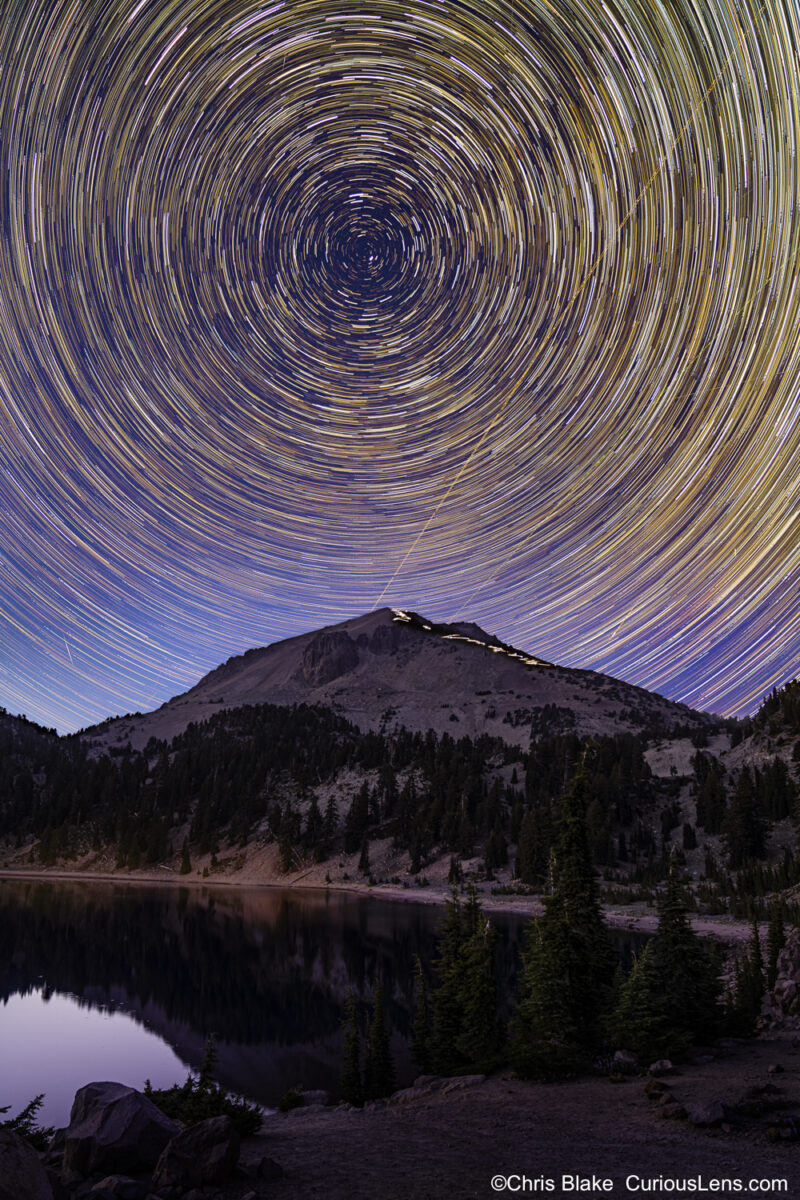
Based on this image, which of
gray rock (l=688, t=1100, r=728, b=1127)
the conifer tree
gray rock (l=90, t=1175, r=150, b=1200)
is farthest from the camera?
the conifer tree

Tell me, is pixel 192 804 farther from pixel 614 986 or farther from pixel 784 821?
pixel 614 986

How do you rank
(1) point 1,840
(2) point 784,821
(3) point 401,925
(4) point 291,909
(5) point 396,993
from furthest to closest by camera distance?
(1) point 1,840 → (2) point 784,821 → (4) point 291,909 → (3) point 401,925 → (5) point 396,993

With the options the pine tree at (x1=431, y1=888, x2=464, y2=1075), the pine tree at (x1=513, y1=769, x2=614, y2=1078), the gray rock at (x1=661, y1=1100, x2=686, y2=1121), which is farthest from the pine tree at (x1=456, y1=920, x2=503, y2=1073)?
the gray rock at (x1=661, y1=1100, x2=686, y2=1121)

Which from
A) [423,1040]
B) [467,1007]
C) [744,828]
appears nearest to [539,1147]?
[467,1007]

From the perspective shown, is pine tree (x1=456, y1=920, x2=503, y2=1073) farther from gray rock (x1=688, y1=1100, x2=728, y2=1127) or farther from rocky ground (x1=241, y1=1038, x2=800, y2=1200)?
gray rock (x1=688, y1=1100, x2=728, y2=1127)

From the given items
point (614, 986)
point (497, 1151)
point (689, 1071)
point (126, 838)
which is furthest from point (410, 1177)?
point (126, 838)

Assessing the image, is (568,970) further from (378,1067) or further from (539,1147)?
(539,1147)

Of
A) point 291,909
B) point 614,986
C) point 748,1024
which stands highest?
point 614,986
